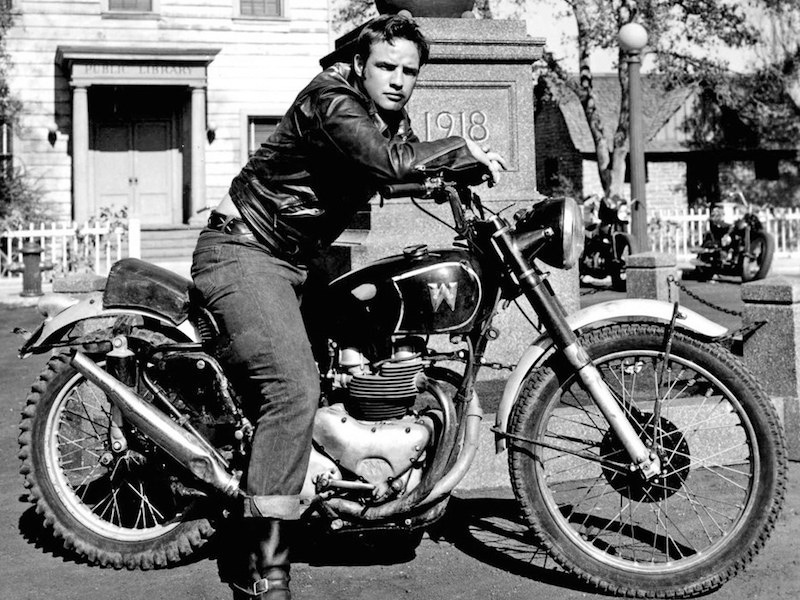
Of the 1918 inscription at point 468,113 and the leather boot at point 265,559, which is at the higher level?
the 1918 inscription at point 468,113

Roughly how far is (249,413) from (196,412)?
0.23m

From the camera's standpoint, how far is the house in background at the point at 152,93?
22453 mm

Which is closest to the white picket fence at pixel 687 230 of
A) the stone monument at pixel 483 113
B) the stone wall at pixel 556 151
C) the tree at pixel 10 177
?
the stone wall at pixel 556 151

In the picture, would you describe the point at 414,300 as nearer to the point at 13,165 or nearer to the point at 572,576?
the point at 572,576

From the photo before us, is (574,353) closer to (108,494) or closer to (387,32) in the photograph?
(387,32)

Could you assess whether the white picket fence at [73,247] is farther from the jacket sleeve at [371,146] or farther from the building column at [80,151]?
the jacket sleeve at [371,146]

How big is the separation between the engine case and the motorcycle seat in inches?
28.5

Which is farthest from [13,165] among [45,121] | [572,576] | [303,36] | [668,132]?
[668,132]

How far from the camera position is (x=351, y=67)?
11.3 feet

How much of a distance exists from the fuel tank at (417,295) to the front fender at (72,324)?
29.9 inches

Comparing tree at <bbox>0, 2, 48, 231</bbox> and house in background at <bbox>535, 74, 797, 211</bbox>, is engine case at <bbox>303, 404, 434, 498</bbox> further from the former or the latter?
house in background at <bbox>535, 74, 797, 211</bbox>

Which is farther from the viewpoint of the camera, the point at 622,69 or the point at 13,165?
the point at 622,69

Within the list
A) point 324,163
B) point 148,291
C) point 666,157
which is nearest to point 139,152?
point 148,291

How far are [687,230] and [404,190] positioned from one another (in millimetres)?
22674
